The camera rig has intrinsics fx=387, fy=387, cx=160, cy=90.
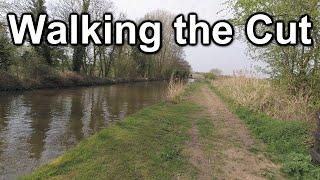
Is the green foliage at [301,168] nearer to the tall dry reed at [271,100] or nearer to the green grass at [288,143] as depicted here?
the green grass at [288,143]

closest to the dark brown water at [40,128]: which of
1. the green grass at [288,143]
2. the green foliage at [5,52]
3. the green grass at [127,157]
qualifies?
the green grass at [127,157]

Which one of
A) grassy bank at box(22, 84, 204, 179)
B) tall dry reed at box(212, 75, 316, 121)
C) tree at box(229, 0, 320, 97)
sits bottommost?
grassy bank at box(22, 84, 204, 179)

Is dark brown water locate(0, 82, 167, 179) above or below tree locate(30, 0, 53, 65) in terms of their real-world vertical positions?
below

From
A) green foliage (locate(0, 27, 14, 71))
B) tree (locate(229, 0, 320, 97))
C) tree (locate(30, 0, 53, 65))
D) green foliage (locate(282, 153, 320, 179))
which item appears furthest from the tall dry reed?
tree (locate(30, 0, 53, 65))

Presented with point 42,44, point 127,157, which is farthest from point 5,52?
point 127,157

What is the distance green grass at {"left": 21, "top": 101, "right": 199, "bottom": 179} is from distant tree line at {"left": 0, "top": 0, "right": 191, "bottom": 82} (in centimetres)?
1968

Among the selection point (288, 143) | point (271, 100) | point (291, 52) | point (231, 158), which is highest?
point (291, 52)

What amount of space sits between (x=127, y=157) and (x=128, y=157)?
22mm

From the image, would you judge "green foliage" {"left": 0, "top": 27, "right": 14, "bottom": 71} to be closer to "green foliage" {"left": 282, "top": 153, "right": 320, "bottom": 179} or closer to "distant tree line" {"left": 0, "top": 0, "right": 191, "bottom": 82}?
"distant tree line" {"left": 0, "top": 0, "right": 191, "bottom": 82}

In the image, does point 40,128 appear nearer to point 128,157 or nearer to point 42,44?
point 128,157

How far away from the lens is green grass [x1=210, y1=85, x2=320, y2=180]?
26.6 feet

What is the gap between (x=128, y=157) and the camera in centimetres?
837

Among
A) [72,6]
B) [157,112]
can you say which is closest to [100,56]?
[72,6]

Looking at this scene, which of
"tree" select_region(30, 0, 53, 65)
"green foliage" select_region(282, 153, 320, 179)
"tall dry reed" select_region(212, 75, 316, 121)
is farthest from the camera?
"tree" select_region(30, 0, 53, 65)
